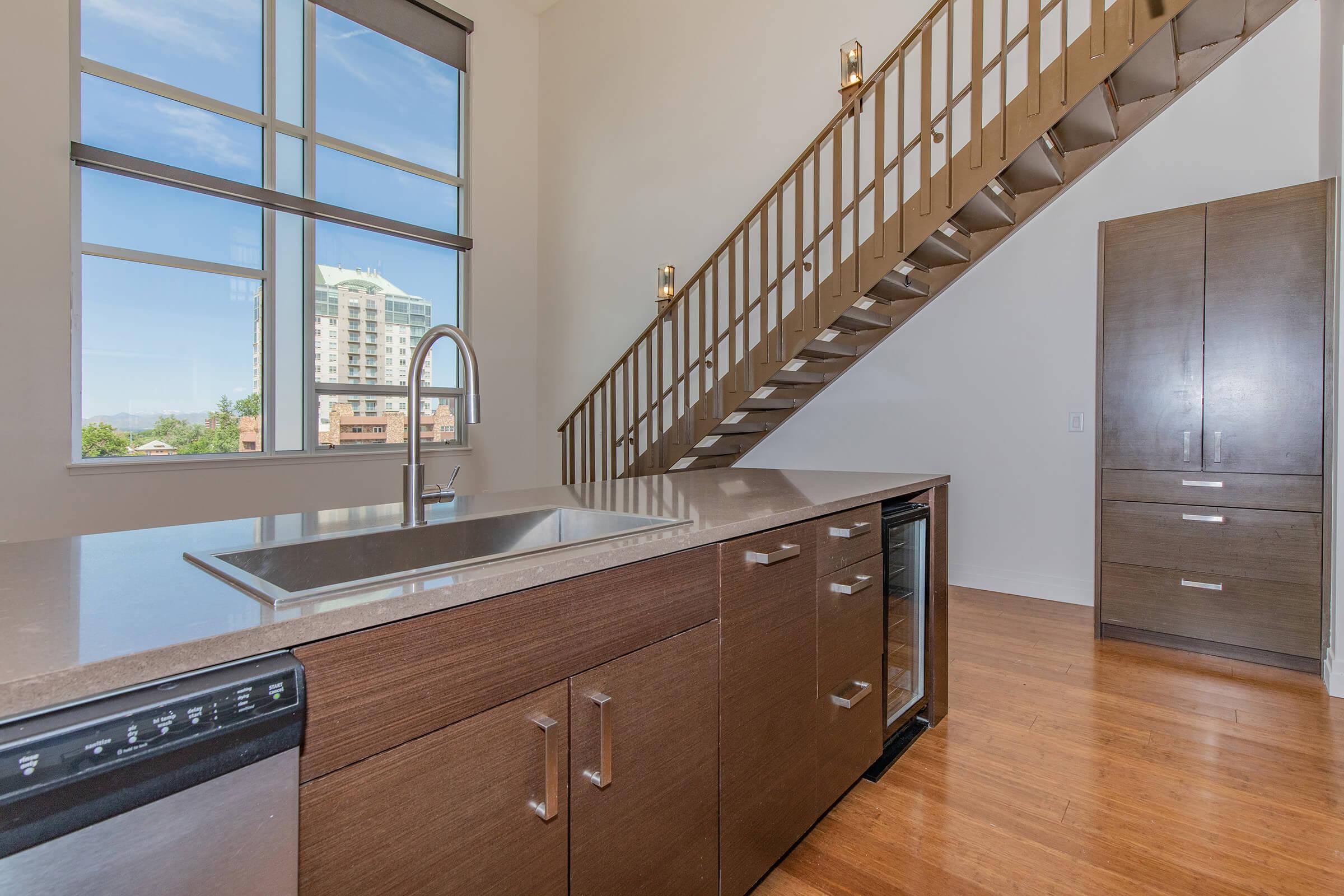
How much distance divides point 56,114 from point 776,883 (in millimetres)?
5187

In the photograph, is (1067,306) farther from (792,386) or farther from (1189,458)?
(792,386)

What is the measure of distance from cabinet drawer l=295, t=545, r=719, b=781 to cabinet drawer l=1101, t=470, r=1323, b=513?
275cm

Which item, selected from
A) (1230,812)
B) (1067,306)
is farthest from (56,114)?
(1230,812)

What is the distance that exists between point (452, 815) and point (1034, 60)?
3.09 m

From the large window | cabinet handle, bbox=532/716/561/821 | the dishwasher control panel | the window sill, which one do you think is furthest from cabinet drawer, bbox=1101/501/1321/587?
the large window

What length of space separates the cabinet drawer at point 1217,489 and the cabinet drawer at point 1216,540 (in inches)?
1.1

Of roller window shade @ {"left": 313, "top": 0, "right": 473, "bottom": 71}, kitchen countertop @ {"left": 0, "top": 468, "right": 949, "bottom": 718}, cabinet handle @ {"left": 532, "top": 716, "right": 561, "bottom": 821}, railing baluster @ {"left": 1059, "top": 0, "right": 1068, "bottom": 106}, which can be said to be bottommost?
cabinet handle @ {"left": 532, "top": 716, "right": 561, "bottom": 821}

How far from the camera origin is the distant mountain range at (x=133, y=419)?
12.8ft

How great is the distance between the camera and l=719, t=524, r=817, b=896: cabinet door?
4.28 ft

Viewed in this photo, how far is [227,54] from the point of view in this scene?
4.41 m

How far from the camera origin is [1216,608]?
284cm

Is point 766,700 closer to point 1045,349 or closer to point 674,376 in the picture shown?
point 674,376

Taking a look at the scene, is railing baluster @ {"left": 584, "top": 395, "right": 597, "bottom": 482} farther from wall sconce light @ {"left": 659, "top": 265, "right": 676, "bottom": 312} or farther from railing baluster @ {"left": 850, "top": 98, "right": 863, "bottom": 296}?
railing baluster @ {"left": 850, "top": 98, "right": 863, "bottom": 296}

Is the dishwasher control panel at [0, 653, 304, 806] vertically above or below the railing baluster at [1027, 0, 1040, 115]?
below
